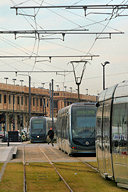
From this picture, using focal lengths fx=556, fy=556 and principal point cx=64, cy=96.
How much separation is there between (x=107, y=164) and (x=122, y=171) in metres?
1.84

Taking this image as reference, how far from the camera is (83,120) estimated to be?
29.2 meters

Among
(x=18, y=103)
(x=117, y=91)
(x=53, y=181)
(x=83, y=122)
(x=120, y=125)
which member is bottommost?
(x=53, y=181)

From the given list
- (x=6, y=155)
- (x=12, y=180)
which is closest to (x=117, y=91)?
(x=12, y=180)

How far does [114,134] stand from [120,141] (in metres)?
0.60

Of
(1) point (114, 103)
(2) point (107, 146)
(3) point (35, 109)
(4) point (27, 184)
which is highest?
(3) point (35, 109)

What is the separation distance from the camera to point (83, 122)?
29156 mm

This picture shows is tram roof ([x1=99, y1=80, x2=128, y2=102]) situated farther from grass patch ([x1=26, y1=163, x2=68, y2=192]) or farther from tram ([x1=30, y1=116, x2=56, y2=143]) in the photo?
tram ([x1=30, y1=116, x2=56, y2=143])

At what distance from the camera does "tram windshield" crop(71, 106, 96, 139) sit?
28922 mm

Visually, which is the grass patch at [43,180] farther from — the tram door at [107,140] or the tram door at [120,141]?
the tram door at [120,141]

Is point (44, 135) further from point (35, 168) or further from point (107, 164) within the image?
point (107, 164)

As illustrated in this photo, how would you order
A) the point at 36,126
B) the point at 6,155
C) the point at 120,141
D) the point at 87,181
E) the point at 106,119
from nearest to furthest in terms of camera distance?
the point at 120,141 → the point at 106,119 → the point at 87,181 → the point at 6,155 → the point at 36,126

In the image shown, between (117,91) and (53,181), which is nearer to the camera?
(117,91)

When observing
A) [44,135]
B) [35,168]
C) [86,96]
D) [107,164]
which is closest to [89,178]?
[107,164]

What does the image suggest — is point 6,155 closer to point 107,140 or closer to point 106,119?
point 106,119
